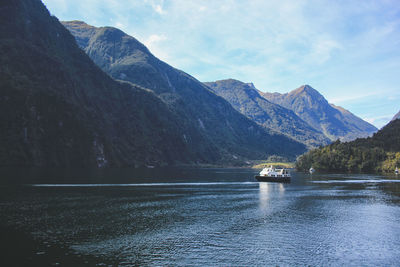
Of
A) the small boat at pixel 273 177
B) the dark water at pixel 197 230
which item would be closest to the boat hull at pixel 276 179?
the small boat at pixel 273 177

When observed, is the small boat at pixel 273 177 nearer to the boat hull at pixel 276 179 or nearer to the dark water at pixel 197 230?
the boat hull at pixel 276 179

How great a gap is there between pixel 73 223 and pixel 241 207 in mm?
42730

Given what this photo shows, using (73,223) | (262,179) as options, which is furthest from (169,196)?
(262,179)

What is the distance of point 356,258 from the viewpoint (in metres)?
44.6

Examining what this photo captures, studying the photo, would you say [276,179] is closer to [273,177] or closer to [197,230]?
[273,177]

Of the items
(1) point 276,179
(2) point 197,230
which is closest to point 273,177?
(1) point 276,179

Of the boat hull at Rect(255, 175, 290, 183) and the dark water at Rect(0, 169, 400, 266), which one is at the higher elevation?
the boat hull at Rect(255, 175, 290, 183)

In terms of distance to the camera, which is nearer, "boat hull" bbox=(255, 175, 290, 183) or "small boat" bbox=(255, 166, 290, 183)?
"boat hull" bbox=(255, 175, 290, 183)

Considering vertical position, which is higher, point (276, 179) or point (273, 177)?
point (273, 177)

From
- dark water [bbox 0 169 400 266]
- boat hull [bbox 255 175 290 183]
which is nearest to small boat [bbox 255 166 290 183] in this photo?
boat hull [bbox 255 175 290 183]

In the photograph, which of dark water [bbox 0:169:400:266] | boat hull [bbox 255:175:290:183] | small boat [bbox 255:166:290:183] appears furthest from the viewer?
small boat [bbox 255:166:290:183]

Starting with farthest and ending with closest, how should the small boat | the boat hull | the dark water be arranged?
the small boat < the boat hull < the dark water

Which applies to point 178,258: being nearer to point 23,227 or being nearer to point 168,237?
point 168,237

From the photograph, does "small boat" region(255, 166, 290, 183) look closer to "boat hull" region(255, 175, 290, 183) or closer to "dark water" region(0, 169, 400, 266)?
"boat hull" region(255, 175, 290, 183)
